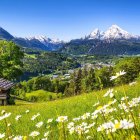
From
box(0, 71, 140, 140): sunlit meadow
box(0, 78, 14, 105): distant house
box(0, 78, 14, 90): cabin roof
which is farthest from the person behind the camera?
box(0, 78, 14, 105): distant house

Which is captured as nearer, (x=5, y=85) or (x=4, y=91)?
(x=5, y=85)

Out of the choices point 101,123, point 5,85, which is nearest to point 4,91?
point 5,85

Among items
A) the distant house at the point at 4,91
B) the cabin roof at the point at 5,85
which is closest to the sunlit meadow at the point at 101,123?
the cabin roof at the point at 5,85

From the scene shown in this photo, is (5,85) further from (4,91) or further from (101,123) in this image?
(101,123)

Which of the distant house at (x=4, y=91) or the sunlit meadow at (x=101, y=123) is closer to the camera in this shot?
the sunlit meadow at (x=101, y=123)

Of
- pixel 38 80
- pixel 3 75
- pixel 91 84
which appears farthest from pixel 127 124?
pixel 38 80

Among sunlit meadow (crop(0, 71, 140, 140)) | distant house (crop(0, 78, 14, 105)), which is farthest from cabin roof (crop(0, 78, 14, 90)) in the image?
sunlit meadow (crop(0, 71, 140, 140))

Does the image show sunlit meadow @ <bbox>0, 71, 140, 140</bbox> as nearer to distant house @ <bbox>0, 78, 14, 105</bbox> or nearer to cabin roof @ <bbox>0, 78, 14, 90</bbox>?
cabin roof @ <bbox>0, 78, 14, 90</bbox>

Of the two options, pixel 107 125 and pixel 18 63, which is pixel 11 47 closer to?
pixel 18 63

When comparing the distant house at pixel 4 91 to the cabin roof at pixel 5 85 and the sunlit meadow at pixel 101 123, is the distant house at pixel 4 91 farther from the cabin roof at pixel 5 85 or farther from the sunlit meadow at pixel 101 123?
the sunlit meadow at pixel 101 123

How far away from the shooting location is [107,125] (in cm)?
300

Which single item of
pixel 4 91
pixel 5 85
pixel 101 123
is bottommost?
pixel 4 91

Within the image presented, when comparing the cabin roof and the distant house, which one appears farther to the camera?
the distant house

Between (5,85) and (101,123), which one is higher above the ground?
(101,123)
